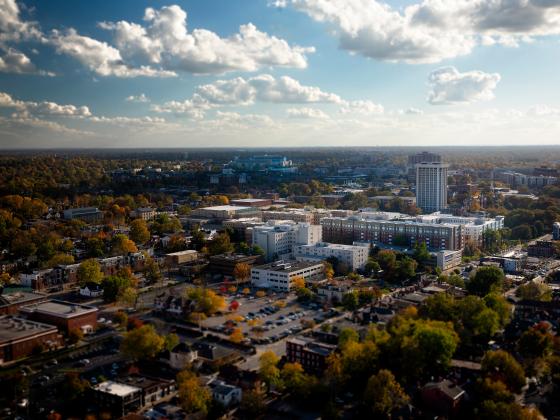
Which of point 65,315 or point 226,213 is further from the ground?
point 226,213

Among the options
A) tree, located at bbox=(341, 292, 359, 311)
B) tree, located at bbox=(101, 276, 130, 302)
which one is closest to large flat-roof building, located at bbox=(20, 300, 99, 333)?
tree, located at bbox=(101, 276, 130, 302)

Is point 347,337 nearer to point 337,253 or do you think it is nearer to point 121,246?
point 337,253

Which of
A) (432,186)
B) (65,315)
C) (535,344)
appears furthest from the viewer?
(432,186)

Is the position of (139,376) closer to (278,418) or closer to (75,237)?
(278,418)

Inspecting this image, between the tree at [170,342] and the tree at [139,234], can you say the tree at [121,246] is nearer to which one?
the tree at [139,234]

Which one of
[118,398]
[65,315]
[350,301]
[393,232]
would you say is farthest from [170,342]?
[393,232]

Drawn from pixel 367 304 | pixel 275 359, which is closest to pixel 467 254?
pixel 367 304

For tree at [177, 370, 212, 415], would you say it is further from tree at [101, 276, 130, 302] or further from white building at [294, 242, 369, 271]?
white building at [294, 242, 369, 271]
